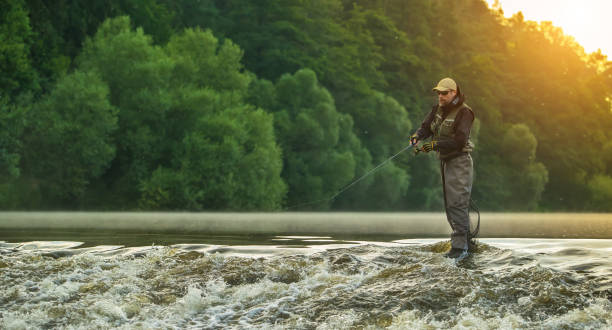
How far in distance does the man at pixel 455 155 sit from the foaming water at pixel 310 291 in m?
0.46

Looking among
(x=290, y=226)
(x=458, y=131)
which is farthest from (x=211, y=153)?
(x=458, y=131)

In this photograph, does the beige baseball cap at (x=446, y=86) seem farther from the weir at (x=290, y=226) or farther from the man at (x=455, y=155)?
the weir at (x=290, y=226)

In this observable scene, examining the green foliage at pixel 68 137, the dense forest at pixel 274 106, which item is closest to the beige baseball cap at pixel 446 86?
the dense forest at pixel 274 106

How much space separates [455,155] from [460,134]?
0.35 meters

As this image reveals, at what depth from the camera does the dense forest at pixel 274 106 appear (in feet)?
146

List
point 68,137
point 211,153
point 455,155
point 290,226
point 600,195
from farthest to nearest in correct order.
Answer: point 600,195 < point 211,153 < point 68,137 < point 290,226 < point 455,155

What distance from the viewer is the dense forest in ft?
146

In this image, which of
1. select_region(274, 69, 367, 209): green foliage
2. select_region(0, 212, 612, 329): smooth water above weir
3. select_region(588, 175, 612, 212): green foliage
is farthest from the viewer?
select_region(588, 175, 612, 212): green foliage

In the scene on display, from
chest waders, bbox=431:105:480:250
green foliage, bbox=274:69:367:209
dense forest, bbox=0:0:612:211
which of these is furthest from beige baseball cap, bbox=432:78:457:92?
green foliage, bbox=274:69:367:209

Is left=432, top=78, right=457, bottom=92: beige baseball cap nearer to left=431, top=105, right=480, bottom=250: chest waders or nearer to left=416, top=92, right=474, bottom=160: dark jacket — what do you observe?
left=416, top=92, right=474, bottom=160: dark jacket

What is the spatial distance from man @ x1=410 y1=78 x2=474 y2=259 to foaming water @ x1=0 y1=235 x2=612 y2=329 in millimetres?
463

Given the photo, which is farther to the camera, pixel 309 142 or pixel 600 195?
pixel 600 195

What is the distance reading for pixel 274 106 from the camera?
61.1 m

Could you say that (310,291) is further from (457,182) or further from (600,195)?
(600,195)
